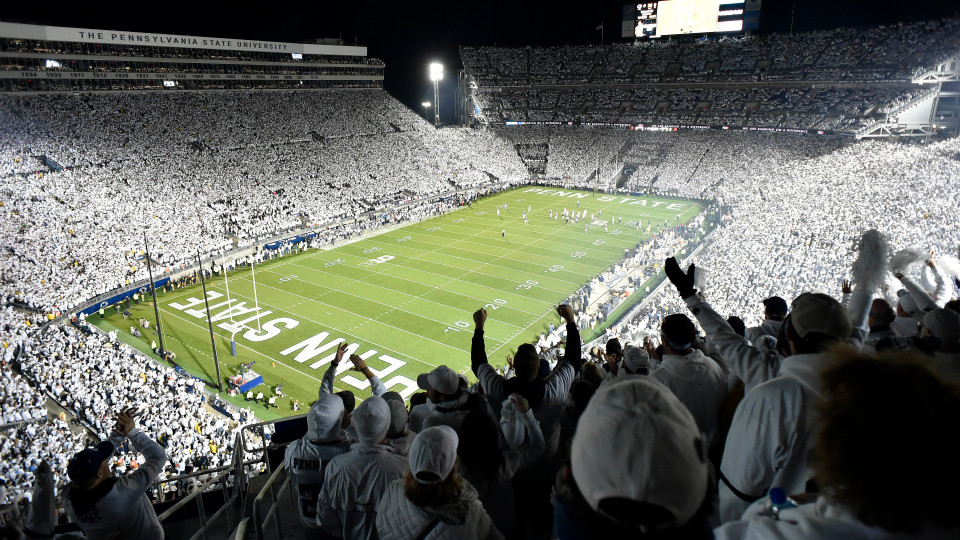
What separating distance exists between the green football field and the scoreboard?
2816cm

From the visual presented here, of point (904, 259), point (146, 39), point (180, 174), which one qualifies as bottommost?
point (180, 174)

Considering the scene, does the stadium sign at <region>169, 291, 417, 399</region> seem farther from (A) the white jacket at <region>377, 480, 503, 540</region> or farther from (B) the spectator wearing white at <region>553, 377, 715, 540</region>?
(B) the spectator wearing white at <region>553, 377, 715, 540</region>

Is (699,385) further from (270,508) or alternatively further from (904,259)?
(904,259)

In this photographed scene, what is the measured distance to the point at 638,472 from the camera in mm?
1132

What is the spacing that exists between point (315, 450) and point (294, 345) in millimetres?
15396

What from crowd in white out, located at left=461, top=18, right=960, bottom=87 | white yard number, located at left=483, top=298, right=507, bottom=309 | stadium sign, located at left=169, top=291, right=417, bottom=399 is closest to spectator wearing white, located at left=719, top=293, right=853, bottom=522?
stadium sign, located at left=169, top=291, right=417, bottom=399

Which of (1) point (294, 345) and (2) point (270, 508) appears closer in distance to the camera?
(2) point (270, 508)

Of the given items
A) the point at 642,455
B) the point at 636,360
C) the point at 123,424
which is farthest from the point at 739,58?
the point at 642,455

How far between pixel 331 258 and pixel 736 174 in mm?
32725

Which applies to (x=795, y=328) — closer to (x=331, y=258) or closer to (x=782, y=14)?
(x=331, y=258)

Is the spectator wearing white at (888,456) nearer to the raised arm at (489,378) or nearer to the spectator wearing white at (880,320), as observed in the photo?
the raised arm at (489,378)

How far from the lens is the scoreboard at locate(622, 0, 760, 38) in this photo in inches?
2007

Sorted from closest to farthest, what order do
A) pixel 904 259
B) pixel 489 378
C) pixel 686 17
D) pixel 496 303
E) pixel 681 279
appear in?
pixel 681 279
pixel 489 378
pixel 904 259
pixel 496 303
pixel 686 17

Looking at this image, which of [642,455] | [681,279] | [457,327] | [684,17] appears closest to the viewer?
[642,455]
